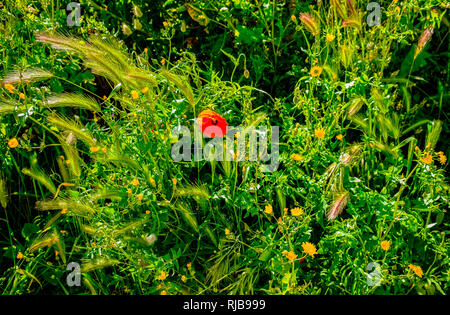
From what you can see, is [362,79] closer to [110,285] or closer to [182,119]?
[182,119]

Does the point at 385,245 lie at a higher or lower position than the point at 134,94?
lower

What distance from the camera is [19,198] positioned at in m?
1.82

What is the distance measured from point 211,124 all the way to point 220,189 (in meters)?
0.22

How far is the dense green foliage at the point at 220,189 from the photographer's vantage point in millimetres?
1440

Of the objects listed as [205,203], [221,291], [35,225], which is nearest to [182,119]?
[205,203]

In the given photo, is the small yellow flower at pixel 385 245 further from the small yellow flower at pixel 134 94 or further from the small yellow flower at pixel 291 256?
the small yellow flower at pixel 134 94

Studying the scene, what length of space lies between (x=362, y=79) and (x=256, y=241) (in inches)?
27.0

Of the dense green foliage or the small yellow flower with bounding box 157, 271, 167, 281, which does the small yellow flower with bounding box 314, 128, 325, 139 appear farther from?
the small yellow flower with bounding box 157, 271, 167, 281

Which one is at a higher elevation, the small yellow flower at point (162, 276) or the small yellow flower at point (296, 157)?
the small yellow flower at point (296, 157)
